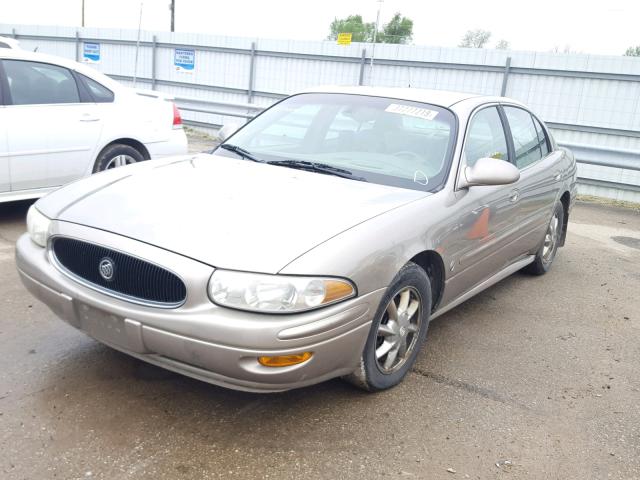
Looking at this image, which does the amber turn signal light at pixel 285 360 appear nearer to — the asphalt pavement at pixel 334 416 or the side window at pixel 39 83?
the asphalt pavement at pixel 334 416

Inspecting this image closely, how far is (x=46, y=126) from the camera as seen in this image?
230 inches

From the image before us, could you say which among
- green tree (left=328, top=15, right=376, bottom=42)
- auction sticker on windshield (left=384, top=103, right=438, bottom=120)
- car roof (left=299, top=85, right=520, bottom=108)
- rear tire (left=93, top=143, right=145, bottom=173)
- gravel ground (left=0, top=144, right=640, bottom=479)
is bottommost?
gravel ground (left=0, top=144, right=640, bottom=479)

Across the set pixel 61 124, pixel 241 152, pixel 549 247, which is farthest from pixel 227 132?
pixel 549 247

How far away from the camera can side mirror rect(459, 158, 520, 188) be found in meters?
3.66

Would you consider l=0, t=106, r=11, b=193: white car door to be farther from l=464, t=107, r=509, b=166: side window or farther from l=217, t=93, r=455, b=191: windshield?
l=464, t=107, r=509, b=166: side window

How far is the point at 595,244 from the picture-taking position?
23.5ft

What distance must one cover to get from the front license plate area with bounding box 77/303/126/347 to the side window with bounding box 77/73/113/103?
4.07 meters

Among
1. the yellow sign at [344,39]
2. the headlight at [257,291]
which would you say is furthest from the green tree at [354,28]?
the headlight at [257,291]

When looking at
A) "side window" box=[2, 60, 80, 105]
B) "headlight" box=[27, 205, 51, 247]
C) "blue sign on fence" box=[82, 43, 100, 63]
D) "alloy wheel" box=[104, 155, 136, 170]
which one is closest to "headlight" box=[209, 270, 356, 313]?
"headlight" box=[27, 205, 51, 247]

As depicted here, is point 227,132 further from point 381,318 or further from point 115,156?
point 115,156

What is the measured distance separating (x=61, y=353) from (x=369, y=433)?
5.64 feet

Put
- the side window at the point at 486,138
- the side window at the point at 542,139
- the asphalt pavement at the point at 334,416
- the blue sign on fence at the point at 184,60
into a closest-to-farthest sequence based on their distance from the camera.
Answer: the asphalt pavement at the point at 334,416
the side window at the point at 486,138
the side window at the point at 542,139
the blue sign on fence at the point at 184,60

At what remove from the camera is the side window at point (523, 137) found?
475 centimetres

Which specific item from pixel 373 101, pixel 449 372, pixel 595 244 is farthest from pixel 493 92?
pixel 449 372
